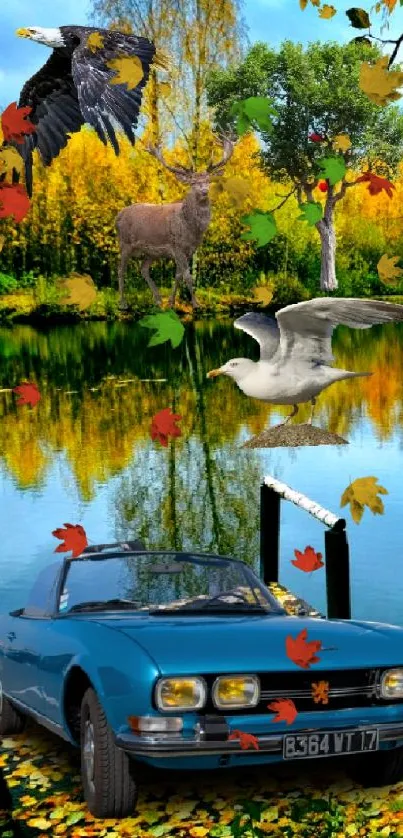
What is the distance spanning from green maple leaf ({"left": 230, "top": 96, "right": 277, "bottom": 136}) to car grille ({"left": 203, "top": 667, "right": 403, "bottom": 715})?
122 inches

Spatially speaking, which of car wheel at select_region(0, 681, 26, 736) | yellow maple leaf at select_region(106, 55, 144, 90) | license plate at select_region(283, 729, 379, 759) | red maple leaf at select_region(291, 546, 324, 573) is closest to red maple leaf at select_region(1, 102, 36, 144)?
yellow maple leaf at select_region(106, 55, 144, 90)

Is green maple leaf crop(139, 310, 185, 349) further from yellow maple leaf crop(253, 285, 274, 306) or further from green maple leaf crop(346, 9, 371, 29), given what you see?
green maple leaf crop(346, 9, 371, 29)

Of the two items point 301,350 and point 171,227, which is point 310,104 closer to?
point 171,227

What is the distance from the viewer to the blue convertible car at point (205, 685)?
5969mm

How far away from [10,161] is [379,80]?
5.23 feet

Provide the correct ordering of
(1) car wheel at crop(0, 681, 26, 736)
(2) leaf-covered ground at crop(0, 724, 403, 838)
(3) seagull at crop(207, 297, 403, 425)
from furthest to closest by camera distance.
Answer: (1) car wheel at crop(0, 681, 26, 736)
(2) leaf-covered ground at crop(0, 724, 403, 838)
(3) seagull at crop(207, 297, 403, 425)

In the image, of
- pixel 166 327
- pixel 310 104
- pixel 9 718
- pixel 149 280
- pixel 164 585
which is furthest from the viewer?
pixel 310 104

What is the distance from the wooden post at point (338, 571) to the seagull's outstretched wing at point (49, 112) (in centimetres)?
382

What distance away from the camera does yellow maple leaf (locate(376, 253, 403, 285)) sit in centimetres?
335

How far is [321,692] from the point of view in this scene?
19.6 feet

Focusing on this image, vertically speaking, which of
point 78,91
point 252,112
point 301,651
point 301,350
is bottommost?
point 301,651

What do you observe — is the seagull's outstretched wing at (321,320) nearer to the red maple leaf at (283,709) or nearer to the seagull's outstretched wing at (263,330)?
the seagull's outstretched wing at (263,330)

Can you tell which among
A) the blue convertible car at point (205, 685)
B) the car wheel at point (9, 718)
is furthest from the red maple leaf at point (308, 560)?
the car wheel at point (9, 718)

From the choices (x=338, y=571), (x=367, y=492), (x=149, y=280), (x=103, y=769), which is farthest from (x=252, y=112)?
(x=338, y=571)
